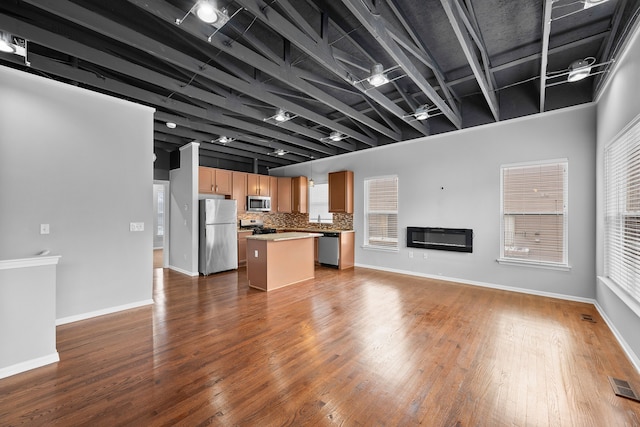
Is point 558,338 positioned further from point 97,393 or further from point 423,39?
point 97,393

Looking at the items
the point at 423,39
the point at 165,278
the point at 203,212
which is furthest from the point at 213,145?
the point at 423,39

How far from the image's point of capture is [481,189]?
185 inches

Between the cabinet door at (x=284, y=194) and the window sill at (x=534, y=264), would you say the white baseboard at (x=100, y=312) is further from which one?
the window sill at (x=534, y=264)

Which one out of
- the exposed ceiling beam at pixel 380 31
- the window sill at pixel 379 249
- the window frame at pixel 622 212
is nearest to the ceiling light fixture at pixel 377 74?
the exposed ceiling beam at pixel 380 31

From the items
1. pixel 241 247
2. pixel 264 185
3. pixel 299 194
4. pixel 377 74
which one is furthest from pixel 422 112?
pixel 241 247

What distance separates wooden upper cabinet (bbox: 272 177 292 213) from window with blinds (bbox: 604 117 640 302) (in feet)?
21.0

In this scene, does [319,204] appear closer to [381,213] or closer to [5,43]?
[381,213]

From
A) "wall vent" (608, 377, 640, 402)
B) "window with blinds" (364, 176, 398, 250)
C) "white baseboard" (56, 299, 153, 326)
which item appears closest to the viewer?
"wall vent" (608, 377, 640, 402)

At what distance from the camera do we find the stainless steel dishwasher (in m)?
6.18

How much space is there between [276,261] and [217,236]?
74.8 inches

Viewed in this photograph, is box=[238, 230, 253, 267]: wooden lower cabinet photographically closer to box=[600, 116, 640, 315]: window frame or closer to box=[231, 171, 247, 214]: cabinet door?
box=[231, 171, 247, 214]: cabinet door

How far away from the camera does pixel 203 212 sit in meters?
5.63

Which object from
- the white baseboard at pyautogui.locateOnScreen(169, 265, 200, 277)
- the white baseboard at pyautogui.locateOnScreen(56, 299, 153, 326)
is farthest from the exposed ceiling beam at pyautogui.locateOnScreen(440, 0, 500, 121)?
the white baseboard at pyautogui.locateOnScreen(169, 265, 200, 277)

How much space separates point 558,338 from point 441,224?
8.68ft
